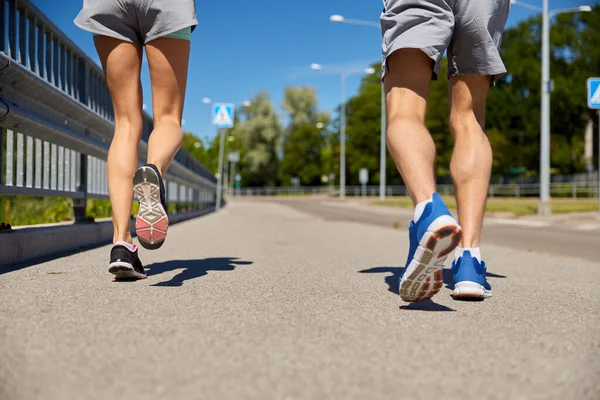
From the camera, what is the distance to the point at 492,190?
1818 inches

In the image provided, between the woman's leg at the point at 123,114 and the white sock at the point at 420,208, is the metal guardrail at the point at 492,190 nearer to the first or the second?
the woman's leg at the point at 123,114

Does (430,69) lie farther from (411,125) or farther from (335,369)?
(335,369)

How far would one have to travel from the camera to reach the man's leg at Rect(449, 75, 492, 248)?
3416 millimetres

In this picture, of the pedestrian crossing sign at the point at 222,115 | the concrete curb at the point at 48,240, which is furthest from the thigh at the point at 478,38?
Result: the pedestrian crossing sign at the point at 222,115

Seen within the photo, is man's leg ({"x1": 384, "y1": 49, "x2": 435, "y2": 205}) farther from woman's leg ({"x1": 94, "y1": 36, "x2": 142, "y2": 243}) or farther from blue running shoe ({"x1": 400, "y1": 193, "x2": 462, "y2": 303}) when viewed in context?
woman's leg ({"x1": 94, "y1": 36, "x2": 142, "y2": 243})

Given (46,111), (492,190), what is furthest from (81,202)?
(492,190)

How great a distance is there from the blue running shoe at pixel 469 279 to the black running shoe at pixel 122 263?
64.0 inches

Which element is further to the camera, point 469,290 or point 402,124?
point 402,124

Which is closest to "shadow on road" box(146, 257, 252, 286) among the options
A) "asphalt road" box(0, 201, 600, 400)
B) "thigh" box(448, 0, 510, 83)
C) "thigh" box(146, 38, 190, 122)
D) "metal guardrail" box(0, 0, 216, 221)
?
"asphalt road" box(0, 201, 600, 400)

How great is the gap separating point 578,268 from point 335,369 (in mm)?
3852

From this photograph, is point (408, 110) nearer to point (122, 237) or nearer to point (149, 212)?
point (149, 212)

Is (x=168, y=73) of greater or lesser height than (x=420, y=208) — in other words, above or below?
above

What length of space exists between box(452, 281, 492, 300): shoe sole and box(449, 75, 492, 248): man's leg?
1.38 feet

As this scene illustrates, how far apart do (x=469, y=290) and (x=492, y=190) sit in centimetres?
4508
